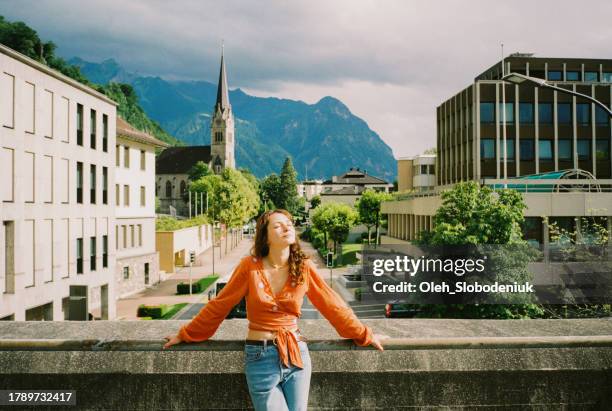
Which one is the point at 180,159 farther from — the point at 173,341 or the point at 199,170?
the point at 173,341

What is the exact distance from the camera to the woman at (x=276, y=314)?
11.9ft

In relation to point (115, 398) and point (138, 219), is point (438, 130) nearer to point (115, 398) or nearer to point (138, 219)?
point (138, 219)

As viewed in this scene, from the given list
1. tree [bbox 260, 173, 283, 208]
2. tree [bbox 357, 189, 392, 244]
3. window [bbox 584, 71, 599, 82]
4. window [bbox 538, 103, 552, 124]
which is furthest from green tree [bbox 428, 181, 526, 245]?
tree [bbox 260, 173, 283, 208]

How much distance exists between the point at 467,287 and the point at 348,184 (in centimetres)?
14601

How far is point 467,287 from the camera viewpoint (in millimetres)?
19047

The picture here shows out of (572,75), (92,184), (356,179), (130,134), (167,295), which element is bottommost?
(167,295)

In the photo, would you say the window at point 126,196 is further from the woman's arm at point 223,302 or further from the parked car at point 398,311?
the woman's arm at point 223,302

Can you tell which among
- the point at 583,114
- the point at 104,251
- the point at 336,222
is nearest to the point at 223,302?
the point at 104,251

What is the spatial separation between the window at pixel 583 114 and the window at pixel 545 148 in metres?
3.37

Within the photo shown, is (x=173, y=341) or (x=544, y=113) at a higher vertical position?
(x=544, y=113)

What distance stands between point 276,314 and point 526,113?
5143 cm

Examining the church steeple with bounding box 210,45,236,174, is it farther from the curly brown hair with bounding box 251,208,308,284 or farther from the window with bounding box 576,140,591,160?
the curly brown hair with bounding box 251,208,308,284

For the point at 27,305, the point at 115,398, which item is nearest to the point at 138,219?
the point at 27,305

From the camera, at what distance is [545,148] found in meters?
50.8
